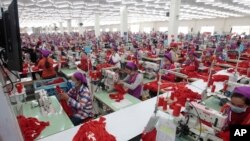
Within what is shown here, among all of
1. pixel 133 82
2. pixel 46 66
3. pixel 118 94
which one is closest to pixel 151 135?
pixel 118 94

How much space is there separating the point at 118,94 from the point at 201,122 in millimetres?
1885

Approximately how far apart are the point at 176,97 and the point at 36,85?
346 cm

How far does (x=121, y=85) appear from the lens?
391cm

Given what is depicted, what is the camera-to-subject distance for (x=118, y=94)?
3.65 meters

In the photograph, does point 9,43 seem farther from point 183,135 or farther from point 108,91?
point 108,91

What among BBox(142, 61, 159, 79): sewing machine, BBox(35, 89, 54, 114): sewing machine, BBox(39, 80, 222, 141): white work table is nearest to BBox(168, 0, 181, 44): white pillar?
BBox(142, 61, 159, 79): sewing machine

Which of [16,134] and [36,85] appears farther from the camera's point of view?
[36,85]

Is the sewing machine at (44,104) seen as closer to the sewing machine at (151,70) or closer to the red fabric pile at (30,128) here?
the red fabric pile at (30,128)

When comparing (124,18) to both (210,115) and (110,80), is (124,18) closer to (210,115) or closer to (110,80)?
(110,80)

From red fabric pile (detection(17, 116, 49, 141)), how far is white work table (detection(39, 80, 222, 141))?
0.49 ft

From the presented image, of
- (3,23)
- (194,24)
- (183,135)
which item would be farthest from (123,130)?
(194,24)

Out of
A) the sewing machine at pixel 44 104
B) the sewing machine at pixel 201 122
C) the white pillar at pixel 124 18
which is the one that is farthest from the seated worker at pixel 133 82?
the white pillar at pixel 124 18

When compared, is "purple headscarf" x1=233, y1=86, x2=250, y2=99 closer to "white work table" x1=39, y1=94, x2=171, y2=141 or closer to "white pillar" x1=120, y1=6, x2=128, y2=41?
"white work table" x1=39, y1=94, x2=171, y2=141

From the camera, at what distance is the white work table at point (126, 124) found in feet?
7.07
